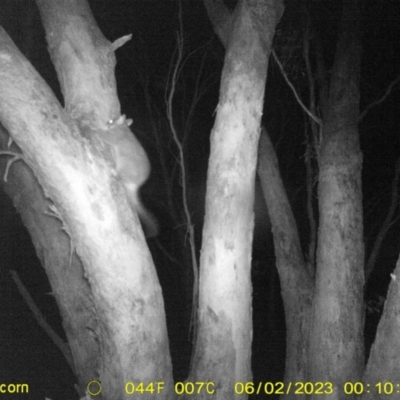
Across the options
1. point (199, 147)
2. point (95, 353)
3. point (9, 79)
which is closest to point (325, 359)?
point (95, 353)

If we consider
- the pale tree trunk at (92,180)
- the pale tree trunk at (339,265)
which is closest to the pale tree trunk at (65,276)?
the pale tree trunk at (92,180)

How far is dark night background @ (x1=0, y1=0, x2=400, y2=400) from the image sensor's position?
527cm

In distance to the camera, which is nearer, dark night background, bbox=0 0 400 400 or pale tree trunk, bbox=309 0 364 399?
pale tree trunk, bbox=309 0 364 399

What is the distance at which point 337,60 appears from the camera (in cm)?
370

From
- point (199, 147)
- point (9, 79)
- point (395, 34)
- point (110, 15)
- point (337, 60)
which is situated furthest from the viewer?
point (199, 147)

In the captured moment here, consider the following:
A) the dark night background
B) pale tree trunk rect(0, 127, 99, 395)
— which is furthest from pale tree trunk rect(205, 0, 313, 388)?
the dark night background

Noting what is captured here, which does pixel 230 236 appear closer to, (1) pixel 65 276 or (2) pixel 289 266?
(1) pixel 65 276

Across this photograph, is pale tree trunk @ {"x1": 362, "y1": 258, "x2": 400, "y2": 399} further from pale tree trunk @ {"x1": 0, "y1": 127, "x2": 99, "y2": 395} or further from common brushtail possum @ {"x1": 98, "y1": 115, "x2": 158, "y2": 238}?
pale tree trunk @ {"x1": 0, "y1": 127, "x2": 99, "y2": 395}

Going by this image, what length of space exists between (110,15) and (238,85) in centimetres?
527

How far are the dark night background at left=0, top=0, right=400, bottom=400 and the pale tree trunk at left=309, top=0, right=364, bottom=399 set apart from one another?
6.39ft

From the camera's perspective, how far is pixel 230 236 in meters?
2.62

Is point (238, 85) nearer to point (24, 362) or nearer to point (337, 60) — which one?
point (337, 60)

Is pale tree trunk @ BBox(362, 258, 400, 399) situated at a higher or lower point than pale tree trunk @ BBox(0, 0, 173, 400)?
lower

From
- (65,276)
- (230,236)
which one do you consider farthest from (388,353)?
(65,276)
